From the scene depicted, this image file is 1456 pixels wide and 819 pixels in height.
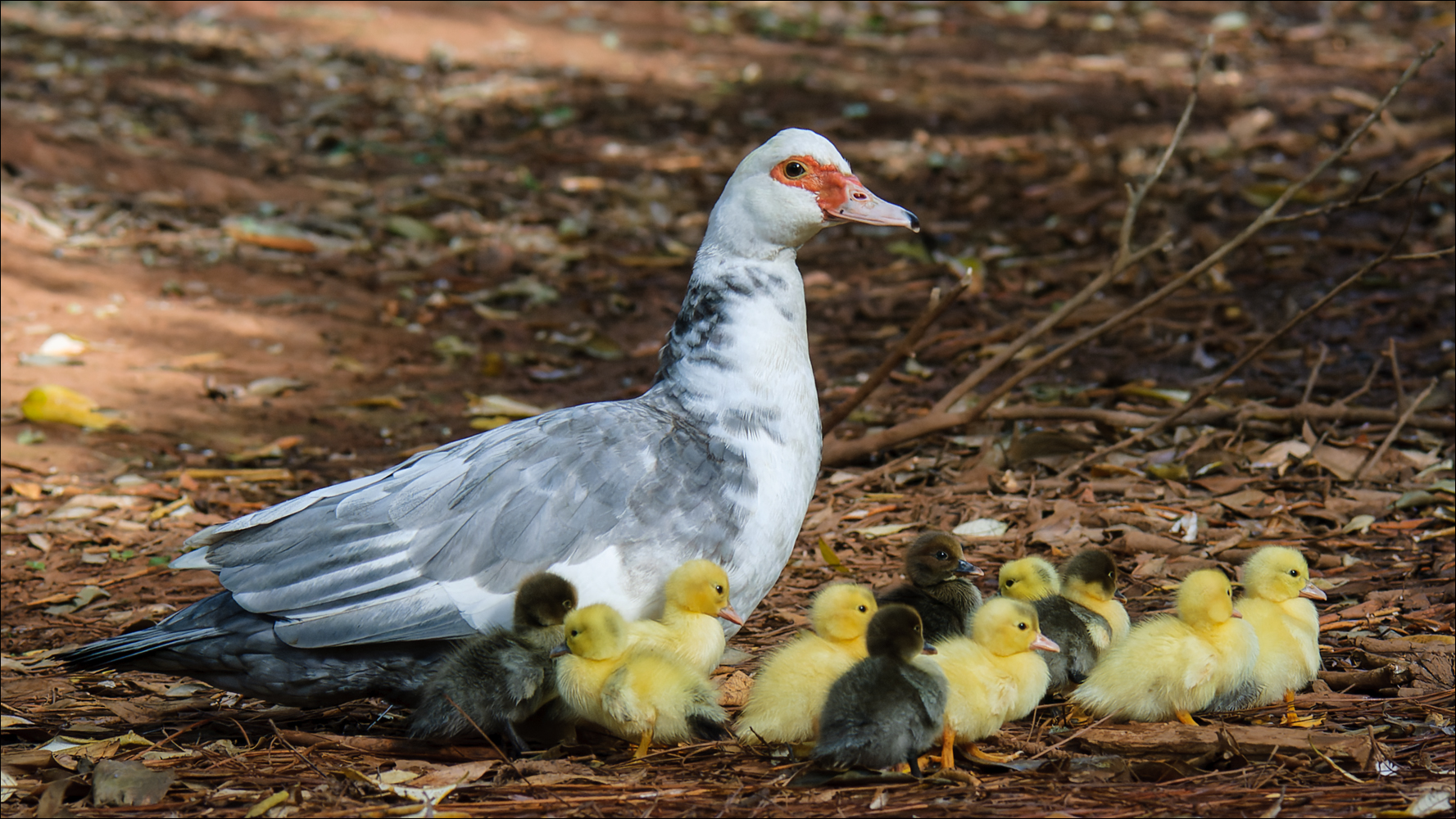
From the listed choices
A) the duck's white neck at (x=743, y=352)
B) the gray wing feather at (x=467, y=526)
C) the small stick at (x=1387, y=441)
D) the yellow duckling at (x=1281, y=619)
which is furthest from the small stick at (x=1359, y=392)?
the gray wing feather at (x=467, y=526)

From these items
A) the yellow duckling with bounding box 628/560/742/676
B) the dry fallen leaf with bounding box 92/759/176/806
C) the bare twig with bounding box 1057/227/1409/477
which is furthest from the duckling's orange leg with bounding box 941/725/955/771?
the bare twig with bounding box 1057/227/1409/477

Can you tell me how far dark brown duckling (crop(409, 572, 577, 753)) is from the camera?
3.30 metres

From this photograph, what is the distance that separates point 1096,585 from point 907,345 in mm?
1480

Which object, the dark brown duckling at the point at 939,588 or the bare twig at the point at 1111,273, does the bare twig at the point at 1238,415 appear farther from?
the dark brown duckling at the point at 939,588

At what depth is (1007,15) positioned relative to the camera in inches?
691

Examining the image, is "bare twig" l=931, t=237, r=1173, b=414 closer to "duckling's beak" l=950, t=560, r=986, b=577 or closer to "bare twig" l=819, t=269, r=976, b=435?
"bare twig" l=819, t=269, r=976, b=435

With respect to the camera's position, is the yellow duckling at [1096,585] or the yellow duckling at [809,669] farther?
the yellow duckling at [1096,585]

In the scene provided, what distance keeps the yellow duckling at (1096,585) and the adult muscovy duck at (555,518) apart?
790 mm

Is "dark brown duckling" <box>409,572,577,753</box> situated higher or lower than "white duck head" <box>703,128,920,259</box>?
lower

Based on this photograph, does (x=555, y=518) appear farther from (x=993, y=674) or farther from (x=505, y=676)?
(x=993, y=674)

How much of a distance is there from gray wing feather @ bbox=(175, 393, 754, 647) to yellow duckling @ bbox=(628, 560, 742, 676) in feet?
0.49

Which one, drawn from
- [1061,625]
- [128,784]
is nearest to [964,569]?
[1061,625]

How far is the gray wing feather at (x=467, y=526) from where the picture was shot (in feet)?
11.3

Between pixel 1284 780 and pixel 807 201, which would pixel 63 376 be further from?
pixel 1284 780
